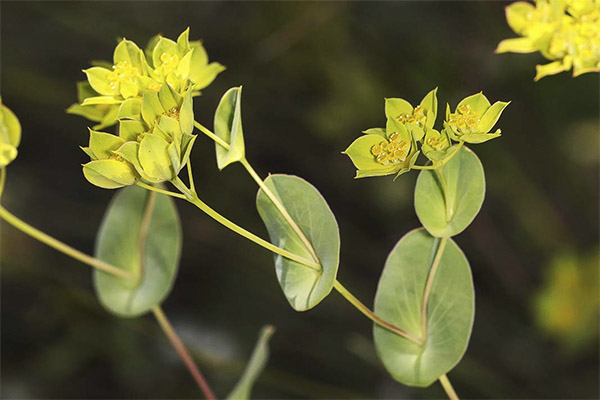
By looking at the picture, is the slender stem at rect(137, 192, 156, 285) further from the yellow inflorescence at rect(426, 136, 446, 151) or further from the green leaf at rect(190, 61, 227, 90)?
the yellow inflorescence at rect(426, 136, 446, 151)

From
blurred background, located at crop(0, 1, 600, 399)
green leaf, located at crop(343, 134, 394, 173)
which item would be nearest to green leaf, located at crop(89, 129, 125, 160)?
green leaf, located at crop(343, 134, 394, 173)

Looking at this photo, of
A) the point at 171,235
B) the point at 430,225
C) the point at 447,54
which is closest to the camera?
the point at 430,225

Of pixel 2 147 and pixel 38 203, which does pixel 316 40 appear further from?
pixel 2 147

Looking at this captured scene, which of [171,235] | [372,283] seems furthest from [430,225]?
[372,283]

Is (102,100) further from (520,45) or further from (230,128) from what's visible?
(520,45)

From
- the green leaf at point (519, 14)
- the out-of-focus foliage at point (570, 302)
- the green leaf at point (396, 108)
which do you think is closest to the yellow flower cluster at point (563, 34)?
the green leaf at point (519, 14)

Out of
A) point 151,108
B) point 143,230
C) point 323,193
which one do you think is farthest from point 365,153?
point 323,193

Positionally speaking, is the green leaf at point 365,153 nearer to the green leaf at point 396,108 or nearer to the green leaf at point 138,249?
the green leaf at point 396,108

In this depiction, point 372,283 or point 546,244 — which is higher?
point 546,244
